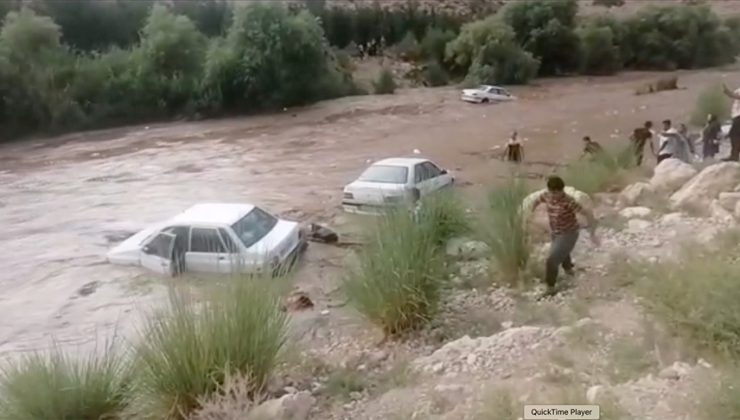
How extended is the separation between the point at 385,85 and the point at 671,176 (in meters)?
29.1

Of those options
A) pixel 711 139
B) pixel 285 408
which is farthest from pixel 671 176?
pixel 285 408

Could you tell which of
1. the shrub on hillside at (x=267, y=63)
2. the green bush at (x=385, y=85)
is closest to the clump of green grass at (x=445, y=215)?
the shrub on hillside at (x=267, y=63)

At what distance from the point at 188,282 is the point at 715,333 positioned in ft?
22.5

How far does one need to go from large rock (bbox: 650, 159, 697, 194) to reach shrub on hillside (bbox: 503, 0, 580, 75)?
35.4 m

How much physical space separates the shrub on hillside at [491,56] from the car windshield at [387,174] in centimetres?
2881

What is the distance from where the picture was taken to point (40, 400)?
663 cm

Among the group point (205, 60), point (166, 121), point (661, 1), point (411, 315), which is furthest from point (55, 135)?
point (661, 1)

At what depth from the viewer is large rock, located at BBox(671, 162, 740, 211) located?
12.5 meters

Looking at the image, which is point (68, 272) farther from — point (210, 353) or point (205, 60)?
point (205, 60)

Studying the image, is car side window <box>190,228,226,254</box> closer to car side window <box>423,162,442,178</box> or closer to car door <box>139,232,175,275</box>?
car door <box>139,232,175,275</box>

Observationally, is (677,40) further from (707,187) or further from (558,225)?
(558,225)

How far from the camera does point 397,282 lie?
8867 mm

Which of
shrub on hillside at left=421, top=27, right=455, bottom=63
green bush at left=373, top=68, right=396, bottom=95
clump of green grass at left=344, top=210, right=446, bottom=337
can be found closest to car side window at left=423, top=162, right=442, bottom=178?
clump of green grass at left=344, top=210, right=446, bottom=337

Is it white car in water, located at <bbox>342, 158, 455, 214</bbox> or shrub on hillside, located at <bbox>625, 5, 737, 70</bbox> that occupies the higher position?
shrub on hillside, located at <bbox>625, 5, 737, 70</bbox>
